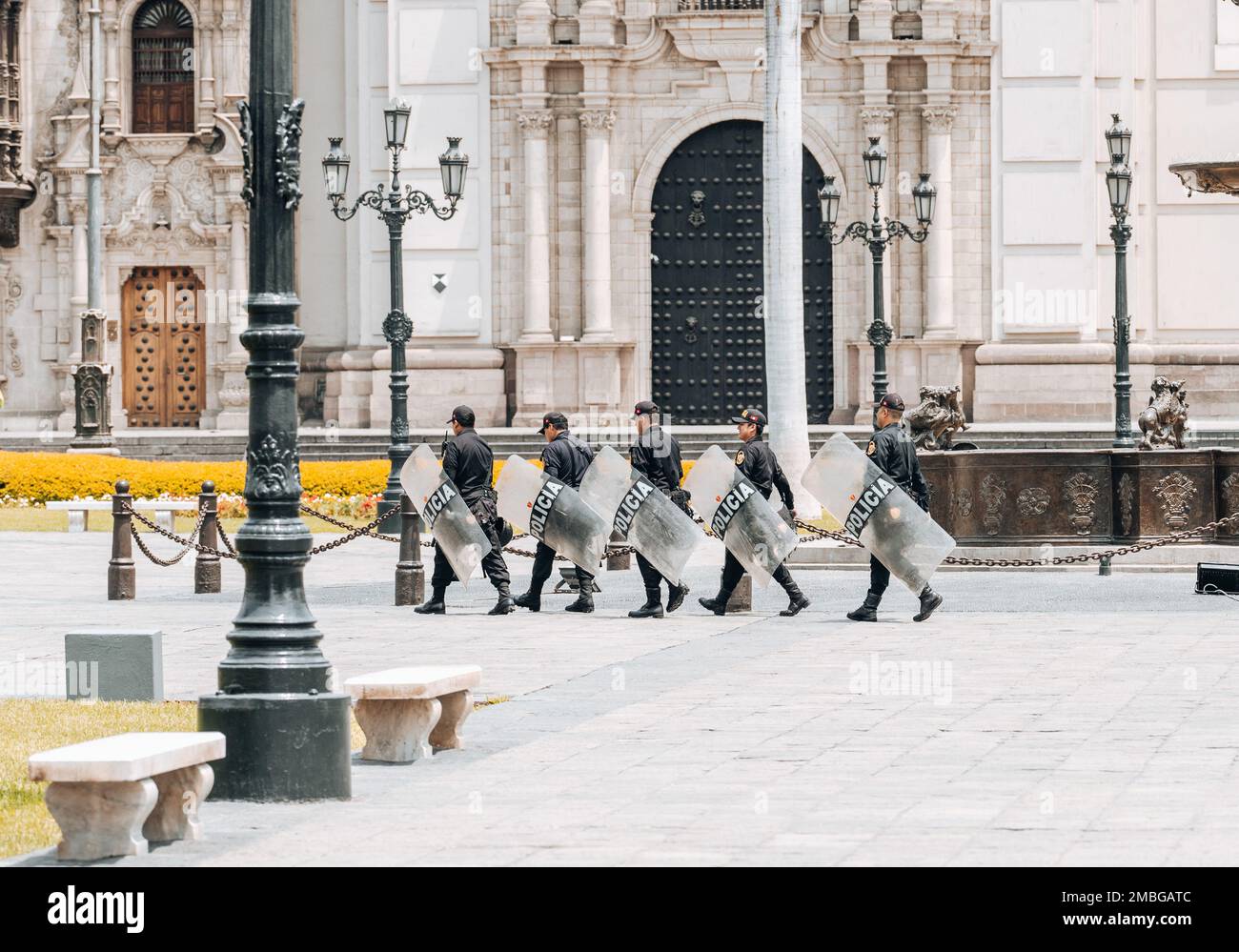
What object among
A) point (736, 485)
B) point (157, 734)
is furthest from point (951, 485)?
point (157, 734)

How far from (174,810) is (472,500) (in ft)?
33.3

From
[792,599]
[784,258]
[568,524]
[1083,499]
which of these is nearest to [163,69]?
[784,258]

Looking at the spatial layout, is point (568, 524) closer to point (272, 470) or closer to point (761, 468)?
point (761, 468)

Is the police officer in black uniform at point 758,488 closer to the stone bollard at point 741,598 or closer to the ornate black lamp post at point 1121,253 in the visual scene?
the stone bollard at point 741,598

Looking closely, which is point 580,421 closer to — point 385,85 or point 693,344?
point 693,344

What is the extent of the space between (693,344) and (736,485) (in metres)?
20.8

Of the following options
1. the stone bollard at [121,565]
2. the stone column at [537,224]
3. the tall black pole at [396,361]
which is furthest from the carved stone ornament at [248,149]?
the stone column at [537,224]

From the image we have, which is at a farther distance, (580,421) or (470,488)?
(580,421)

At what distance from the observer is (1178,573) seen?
71.8 feet

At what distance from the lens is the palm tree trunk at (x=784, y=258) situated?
89.4ft

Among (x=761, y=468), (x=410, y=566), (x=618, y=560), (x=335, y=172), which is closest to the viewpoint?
(x=761, y=468)

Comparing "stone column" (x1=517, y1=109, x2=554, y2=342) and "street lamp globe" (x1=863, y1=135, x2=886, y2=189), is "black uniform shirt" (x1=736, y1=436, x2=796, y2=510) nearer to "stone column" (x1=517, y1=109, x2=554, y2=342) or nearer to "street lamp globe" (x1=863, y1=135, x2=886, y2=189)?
"street lamp globe" (x1=863, y1=135, x2=886, y2=189)

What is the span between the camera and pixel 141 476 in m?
31.9

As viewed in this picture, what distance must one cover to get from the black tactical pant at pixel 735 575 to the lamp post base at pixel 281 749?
28.6ft
